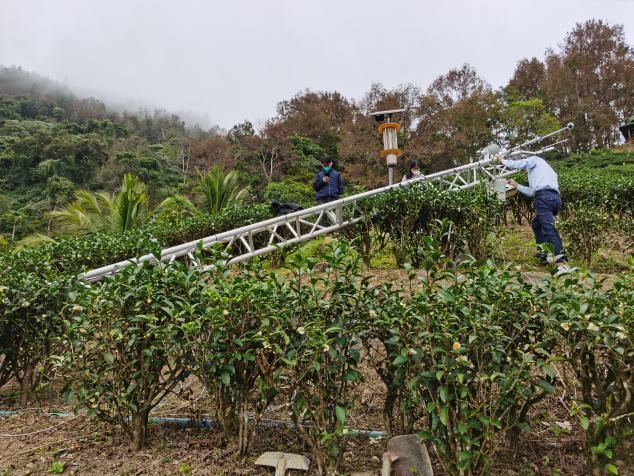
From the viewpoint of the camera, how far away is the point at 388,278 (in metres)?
4.91

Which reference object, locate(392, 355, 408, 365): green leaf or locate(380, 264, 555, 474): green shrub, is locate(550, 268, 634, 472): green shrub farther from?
locate(392, 355, 408, 365): green leaf

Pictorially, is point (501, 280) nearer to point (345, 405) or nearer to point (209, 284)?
point (345, 405)

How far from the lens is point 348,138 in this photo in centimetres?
2027

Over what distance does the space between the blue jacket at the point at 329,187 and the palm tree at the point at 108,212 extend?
466 cm

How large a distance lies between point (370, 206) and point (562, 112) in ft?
75.7

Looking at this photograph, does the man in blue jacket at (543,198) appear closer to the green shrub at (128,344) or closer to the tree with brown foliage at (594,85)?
the green shrub at (128,344)

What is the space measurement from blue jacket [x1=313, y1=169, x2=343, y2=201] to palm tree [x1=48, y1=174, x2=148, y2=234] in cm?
466

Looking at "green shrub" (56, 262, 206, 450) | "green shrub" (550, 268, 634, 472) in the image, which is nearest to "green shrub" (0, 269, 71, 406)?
"green shrub" (56, 262, 206, 450)

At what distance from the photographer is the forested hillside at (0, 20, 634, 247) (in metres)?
20.3

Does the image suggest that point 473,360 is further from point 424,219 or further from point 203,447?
point 424,219

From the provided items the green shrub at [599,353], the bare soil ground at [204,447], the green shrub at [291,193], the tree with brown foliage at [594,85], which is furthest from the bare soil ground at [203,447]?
the tree with brown foliage at [594,85]

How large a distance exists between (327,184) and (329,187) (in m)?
0.07

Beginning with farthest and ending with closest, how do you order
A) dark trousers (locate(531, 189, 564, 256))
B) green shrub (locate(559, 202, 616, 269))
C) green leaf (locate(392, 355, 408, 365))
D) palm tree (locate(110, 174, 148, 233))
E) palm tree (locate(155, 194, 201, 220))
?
palm tree (locate(155, 194, 201, 220)) → palm tree (locate(110, 174, 148, 233)) → green shrub (locate(559, 202, 616, 269)) → dark trousers (locate(531, 189, 564, 256)) → green leaf (locate(392, 355, 408, 365))

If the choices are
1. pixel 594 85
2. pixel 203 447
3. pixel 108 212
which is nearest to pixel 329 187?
pixel 203 447
